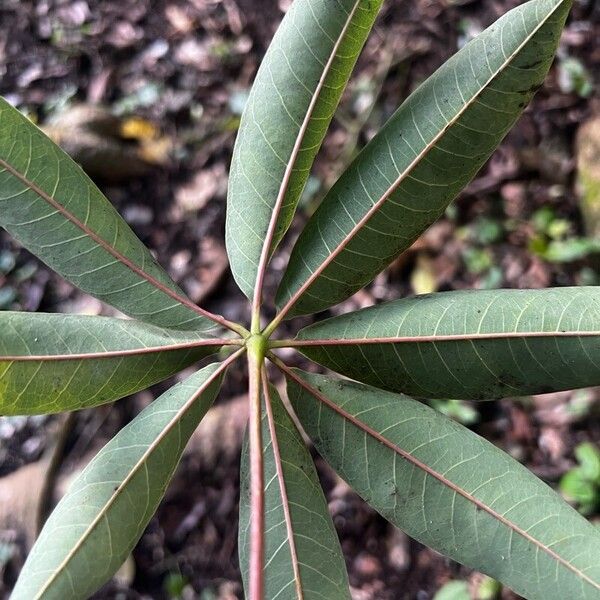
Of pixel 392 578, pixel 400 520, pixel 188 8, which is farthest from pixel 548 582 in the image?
pixel 188 8

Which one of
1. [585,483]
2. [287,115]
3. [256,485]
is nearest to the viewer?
[256,485]

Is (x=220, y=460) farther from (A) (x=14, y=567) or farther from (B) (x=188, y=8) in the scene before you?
(B) (x=188, y=8)

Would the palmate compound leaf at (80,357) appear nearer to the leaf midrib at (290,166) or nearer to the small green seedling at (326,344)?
the small green seedling at (326,344)

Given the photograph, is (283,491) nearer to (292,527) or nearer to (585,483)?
(292,527)

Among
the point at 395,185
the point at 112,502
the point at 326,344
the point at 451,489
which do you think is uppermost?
the point at 395,185

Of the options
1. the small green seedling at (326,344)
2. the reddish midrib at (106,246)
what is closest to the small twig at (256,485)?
the small green seedling at (326,344)

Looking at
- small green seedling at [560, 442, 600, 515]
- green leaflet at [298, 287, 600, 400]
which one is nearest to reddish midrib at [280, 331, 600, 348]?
green leaflet at [298, 287, 600, 400]

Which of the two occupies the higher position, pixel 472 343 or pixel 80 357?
pixel 472 343

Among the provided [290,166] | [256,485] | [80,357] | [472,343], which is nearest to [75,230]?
[80,357]
